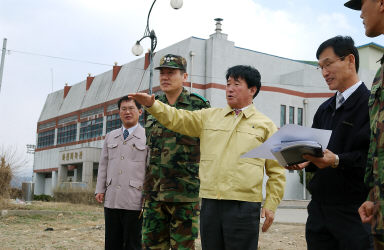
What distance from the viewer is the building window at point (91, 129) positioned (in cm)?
3631

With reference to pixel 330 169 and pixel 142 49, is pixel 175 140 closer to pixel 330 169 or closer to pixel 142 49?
pixel 330 169

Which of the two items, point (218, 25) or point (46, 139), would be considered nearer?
point (218, 25)

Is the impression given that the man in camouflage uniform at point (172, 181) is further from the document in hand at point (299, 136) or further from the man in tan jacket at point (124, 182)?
the document in hand at point (299, 136)

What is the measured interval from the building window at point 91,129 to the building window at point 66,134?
1722 mm

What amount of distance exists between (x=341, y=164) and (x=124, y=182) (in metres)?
2.64

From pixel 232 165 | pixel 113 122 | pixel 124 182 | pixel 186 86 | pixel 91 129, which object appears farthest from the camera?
pixel 91 129

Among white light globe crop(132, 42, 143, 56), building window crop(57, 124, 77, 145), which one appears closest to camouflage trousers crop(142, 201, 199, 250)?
white light globe crop(132, 42, 143, 56)

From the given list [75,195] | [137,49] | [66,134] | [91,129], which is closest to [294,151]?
[137,49]

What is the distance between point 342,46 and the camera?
10.2 feet


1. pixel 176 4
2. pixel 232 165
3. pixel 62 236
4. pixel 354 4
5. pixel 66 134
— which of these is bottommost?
pixel 62 236

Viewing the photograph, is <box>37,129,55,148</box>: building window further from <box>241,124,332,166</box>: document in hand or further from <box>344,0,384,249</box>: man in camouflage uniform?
<box>344,0,384,249</box>: man in camouflage uniform

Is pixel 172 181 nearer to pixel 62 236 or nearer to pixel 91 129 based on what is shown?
pixel 62 236

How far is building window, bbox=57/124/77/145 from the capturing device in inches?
1601

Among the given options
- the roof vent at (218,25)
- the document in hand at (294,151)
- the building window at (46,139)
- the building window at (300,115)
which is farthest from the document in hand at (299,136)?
the building window at (46,139)
